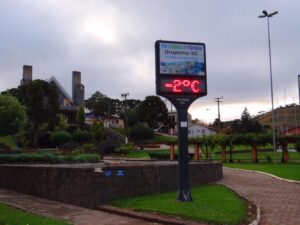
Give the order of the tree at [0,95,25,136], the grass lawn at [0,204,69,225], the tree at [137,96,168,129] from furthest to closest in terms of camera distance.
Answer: the tree at [137,96,168,129], the tree at [0,95,25,136], the grass lawn at [0,204,69,225]

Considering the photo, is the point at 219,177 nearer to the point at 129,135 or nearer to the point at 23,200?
the point at 23,200

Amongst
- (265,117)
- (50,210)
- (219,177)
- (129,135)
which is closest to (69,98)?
(129,135)

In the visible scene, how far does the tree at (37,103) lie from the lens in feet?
202

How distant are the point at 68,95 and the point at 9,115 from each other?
78.9m

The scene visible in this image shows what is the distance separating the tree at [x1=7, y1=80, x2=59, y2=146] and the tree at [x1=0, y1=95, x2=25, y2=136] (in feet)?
88.7

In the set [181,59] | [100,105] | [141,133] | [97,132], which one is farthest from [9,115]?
[100,105]

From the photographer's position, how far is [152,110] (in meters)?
94.1

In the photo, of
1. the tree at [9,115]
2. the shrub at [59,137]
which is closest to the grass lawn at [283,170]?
the tree at [9,115]

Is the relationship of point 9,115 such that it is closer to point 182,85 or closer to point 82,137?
point 182,85

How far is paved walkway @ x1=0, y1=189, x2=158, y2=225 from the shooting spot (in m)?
10.7

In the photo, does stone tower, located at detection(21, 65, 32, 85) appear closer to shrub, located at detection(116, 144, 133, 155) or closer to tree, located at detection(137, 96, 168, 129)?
tree, located at detection(137, 96, 168, 129)

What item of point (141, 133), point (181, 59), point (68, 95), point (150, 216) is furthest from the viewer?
point (68, 95)

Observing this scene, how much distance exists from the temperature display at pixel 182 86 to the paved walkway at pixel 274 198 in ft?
11.5

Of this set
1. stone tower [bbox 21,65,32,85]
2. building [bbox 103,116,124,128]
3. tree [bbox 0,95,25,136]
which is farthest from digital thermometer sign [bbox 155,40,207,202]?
building [bbox 103,116,124,128]
